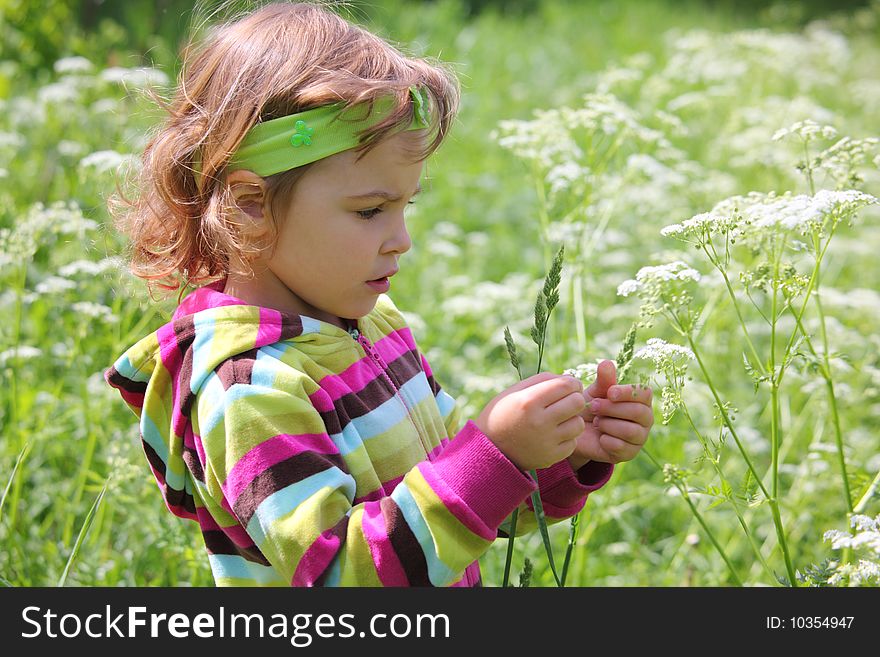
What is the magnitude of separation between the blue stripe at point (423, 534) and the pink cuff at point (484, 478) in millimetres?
54

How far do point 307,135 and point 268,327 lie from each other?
29 cm

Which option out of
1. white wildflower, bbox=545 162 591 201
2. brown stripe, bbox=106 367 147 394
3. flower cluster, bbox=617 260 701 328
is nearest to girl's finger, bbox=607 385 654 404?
flower cluster, bbox=617 260 701 328

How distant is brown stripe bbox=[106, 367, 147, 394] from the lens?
1570 millimetres

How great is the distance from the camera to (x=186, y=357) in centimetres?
147

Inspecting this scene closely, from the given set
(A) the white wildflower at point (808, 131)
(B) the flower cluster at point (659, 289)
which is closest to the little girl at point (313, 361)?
(B) the flower cluster at point (659, 289)

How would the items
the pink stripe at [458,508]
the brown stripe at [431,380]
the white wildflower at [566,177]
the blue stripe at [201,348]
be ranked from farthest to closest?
the white wildflower at [566,177] → the brown stripe at [431,380] → the blue stripe at [201,348] → the pink stripe at [458,508]

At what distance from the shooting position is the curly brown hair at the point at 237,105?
1.51 metres

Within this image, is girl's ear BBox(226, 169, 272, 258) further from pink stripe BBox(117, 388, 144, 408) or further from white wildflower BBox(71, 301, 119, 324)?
white wildflower BBox(71, 301, 119, 324)

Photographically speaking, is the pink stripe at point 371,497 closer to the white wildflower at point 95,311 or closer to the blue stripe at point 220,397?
the blue stripe at point 220,397

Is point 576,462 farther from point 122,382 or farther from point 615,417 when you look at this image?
point 122,382

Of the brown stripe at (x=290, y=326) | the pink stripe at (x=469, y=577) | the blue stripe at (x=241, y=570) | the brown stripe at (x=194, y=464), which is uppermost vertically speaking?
the brown stripe at (x=290, y=326)
